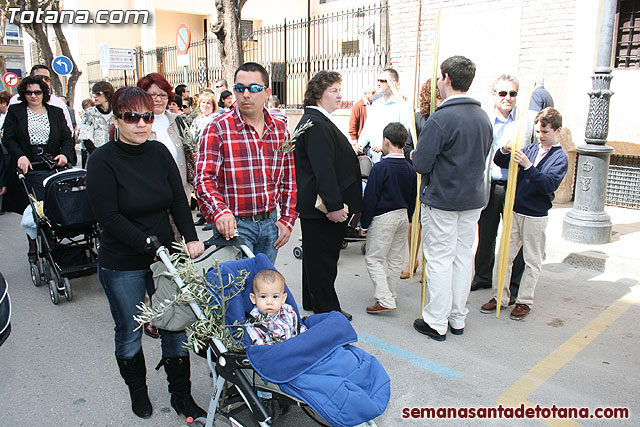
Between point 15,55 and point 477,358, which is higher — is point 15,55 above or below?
above

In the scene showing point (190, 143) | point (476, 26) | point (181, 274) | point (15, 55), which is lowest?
point (181, 274)

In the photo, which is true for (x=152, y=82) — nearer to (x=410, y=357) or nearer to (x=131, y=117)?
(x=131, y=117)

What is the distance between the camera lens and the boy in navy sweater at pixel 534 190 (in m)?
4.47

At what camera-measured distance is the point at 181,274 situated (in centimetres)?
282

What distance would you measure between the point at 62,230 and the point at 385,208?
3.28m

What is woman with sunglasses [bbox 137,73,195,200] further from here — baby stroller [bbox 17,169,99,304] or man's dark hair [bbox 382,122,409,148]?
man's dark hair [bbox 382,122,409,148]

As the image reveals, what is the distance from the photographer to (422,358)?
4035mm

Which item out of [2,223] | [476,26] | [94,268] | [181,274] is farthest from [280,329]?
[476,26]

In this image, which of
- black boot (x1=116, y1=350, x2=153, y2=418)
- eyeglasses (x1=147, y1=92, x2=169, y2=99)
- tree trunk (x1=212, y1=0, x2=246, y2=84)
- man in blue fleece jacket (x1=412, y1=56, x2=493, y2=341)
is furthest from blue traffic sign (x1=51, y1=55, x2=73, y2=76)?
black boot (x1=116, y1=350, x2=153, y2=418)

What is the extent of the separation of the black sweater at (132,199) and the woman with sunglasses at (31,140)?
125 inches

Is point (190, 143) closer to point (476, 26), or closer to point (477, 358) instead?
Answer: point (477, 358)

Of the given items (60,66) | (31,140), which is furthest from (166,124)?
(60,66)

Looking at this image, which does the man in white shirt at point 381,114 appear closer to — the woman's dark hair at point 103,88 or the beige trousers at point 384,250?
the beige trousers at point 384,250

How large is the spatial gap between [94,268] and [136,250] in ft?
8.83
